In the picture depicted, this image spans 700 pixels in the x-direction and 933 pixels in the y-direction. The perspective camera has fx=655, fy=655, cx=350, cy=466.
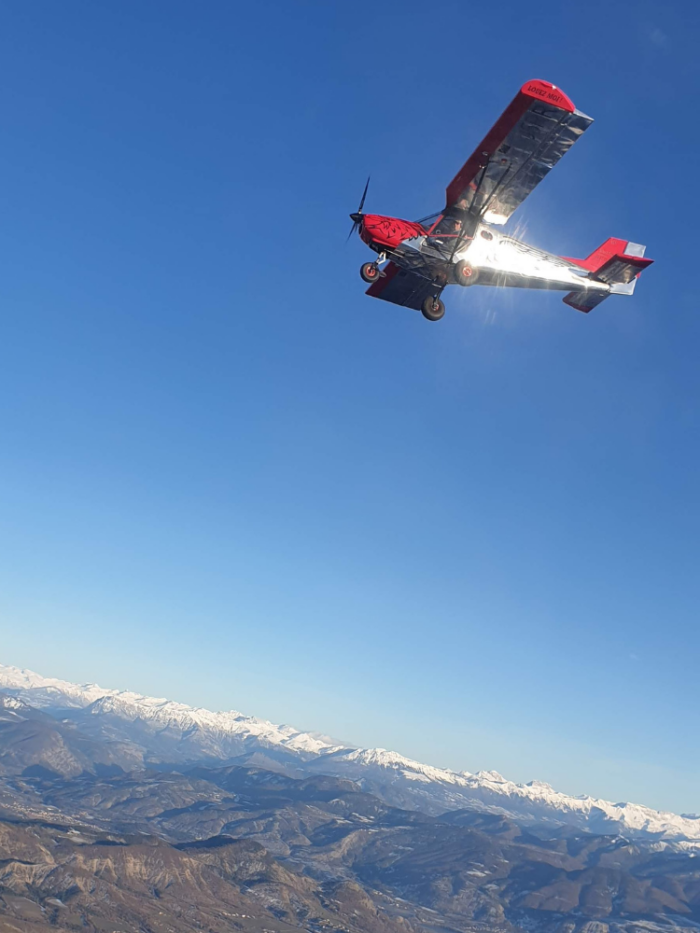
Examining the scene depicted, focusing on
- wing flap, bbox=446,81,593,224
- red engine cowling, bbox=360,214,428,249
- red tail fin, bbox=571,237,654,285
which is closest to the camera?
wing flap, bbox=446,81,593,224

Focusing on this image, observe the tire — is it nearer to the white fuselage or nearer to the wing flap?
the white fuselage

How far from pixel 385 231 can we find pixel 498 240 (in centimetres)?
851

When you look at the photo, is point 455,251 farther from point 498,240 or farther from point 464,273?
point 498,240

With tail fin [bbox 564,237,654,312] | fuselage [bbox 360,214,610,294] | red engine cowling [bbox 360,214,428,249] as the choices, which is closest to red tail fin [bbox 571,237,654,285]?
tail fin [bbox 564,237,654,312]

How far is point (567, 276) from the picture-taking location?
165ft

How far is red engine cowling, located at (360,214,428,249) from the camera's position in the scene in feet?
145

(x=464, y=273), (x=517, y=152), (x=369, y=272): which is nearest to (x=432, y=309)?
(x=464, y=273)

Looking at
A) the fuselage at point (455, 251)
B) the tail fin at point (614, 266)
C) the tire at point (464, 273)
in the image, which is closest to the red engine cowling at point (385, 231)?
the fuselage at point (455, 251)

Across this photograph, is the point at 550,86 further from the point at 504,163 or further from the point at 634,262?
the point at 634,262

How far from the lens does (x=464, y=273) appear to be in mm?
45219

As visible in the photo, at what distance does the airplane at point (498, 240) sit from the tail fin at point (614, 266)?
0.07m

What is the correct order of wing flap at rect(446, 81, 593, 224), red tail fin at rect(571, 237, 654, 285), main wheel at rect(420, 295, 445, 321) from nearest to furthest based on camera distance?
wing flap at rect(446, 81, 593, 224)
main wheel at rect(420, 295, 445, 321)
red tail fin at rect(571, 237, 654, 285)

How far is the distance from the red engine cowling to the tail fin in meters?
15.2

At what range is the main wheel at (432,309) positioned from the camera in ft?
154
